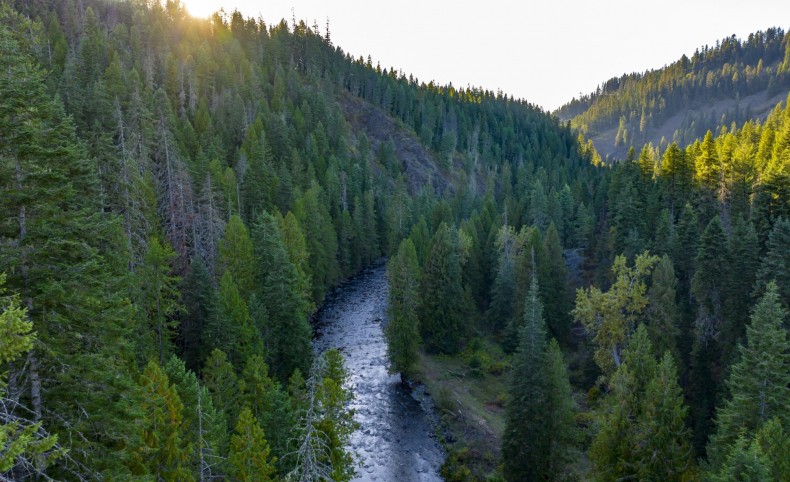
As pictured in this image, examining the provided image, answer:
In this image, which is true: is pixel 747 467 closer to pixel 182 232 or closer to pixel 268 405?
pixel 268 405

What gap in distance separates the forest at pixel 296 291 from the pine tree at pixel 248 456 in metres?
0.15

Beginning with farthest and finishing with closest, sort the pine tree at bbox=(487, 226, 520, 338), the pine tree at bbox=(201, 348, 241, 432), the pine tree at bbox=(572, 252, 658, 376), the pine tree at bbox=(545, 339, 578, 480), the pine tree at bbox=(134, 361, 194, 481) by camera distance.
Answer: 1. the pine tree at bbox=(487, 226, 520, 338)
2. the pine tree at bbox=(572, 252, 658, 376)
3. the pine tree at bbox=(545, 339, 578, 480)
4. the pine tree at bbox=(201, 348, 241, 432)
5. the pine tree at bbox=(134, 361, 194, 481)

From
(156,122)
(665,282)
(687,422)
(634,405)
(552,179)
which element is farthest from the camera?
(552,179)

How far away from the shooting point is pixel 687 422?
3875 cm

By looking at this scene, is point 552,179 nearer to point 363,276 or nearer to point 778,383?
point 363,276

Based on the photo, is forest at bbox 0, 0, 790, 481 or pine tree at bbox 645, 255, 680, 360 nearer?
forest at bbox 0, 0, 790, 481


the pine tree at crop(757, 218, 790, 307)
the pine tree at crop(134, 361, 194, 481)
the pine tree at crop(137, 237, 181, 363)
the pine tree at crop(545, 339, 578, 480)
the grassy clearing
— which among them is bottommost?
the grassy clearing

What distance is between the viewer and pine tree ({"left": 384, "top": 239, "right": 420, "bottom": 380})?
157 feet

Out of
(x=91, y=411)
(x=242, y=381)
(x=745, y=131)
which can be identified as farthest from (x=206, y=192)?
(x=745, y=131)

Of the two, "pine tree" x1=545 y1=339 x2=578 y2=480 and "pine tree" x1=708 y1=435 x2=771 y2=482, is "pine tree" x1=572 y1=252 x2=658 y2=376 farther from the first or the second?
"pine tree" x1=708 y1=435 x2=771 y2=482

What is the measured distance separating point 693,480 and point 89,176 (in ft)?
117

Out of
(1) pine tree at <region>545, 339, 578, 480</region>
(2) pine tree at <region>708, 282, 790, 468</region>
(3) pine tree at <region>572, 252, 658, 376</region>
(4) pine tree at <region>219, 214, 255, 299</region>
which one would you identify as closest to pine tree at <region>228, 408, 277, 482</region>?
(1) pine tree at <region>545, 339, 578, 480</region>

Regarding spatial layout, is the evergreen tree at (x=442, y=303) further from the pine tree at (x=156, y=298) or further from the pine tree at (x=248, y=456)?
the pine tree at (x=248, y=456)

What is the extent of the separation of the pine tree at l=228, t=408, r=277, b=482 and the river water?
13167 millimetres
